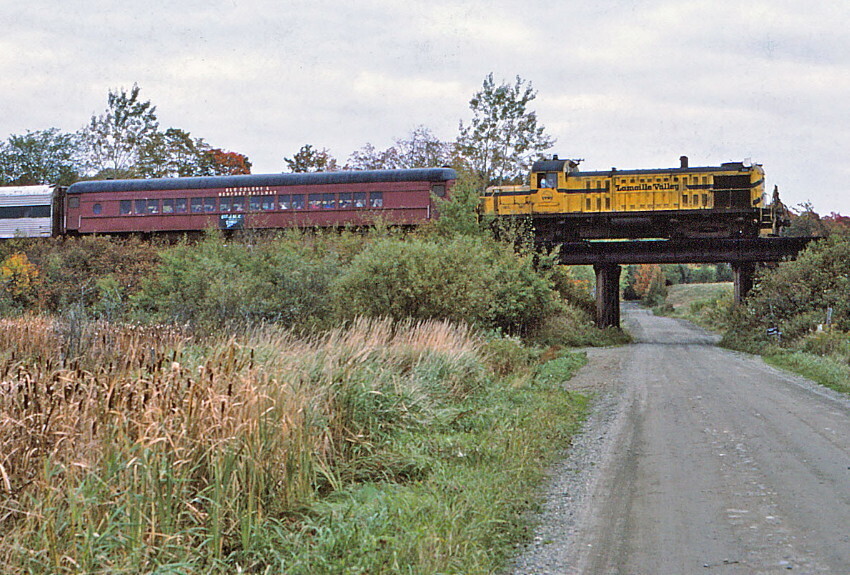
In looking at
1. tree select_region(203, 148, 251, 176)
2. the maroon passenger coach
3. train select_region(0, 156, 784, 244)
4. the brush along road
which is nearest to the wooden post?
train select_region(0, 156, 784, 244)

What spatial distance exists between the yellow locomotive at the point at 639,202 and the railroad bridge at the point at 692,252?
818mm

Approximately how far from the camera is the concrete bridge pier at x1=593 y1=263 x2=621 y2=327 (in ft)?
125

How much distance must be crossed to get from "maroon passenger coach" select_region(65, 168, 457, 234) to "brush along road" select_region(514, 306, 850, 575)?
21164 millimetres

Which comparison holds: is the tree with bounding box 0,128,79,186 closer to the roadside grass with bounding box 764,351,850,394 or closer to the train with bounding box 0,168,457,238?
the train with bounding box 0,168,457,238

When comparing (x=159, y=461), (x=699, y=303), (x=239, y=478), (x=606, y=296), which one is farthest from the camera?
(x=699, y=303)

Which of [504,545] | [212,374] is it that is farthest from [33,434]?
[504,545]

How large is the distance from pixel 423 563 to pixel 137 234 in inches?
1407

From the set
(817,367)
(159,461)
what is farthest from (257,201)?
(159,461)

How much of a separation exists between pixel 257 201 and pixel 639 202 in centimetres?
1707

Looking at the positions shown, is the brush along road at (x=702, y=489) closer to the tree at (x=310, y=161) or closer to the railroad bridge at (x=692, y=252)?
the railroad bridge at (x=692, y=252)

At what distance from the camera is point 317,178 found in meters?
36.7

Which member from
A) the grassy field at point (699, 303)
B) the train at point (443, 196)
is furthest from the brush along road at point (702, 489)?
the grassy field at point (699, 303)

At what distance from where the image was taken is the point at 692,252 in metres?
34.8

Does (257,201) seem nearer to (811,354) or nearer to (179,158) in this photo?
(811,354)
